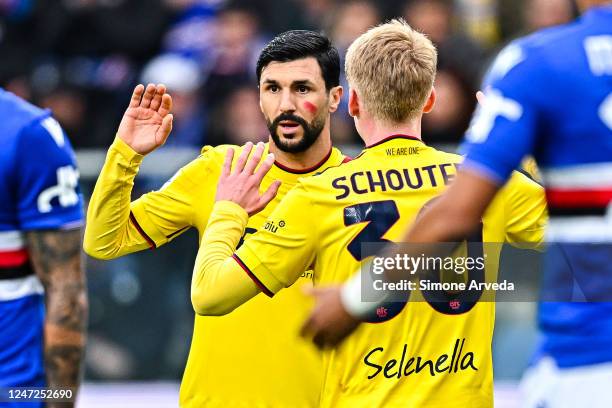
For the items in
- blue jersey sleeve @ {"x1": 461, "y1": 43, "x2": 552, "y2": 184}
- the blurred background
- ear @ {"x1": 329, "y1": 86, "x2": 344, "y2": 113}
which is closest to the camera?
blue jersey sleeve @ {"x1": 461, "y1": 43, "x2": 552, "y2": 184}

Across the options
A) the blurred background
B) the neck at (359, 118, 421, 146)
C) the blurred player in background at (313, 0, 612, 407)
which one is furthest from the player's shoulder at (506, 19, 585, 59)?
the blurred background

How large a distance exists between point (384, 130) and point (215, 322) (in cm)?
147

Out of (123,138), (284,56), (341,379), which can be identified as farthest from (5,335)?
(284,56)

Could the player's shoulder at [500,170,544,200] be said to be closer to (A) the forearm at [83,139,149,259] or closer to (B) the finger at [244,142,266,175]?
(B) the finger at [244,142,266,175]

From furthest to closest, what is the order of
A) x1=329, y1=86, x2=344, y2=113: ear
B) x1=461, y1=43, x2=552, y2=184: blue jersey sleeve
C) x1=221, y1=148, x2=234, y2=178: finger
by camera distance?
x1=329, y1=86, x2=344, y2=113: ear, x1=221, y1=148, x2=234, y2=178: finger, x1=461, y1=43, x2=552, y2=184: blue jersey sleeve

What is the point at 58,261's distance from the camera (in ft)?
16.1

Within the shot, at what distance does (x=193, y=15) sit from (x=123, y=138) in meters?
5.84

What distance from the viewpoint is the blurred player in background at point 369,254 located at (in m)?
4.17

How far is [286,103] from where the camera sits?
5.44 meters

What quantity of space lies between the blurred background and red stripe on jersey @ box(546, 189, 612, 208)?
5.60 meters

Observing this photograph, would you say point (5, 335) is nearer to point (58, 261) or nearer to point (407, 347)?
point (58, 261)

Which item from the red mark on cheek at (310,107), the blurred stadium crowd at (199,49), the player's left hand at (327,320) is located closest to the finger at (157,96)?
the red mark on cheek at (310,107)

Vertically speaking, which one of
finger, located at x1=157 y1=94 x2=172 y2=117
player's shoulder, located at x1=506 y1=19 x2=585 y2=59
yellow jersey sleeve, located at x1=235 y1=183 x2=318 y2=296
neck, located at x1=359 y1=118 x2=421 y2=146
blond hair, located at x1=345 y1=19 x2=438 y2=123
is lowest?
yellow jersey sleeve, located at x1=235 y1=183 x2=318 y2=296

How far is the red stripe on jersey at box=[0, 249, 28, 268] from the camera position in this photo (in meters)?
4.81
